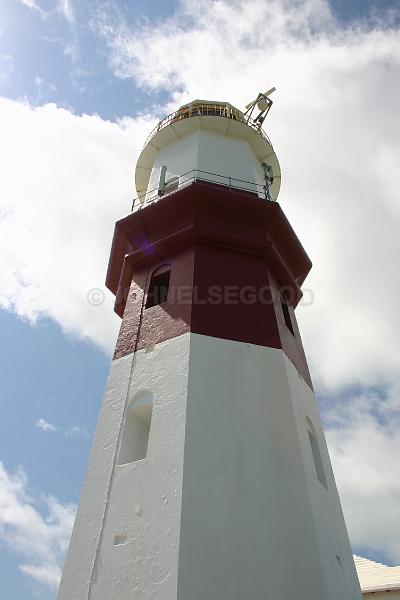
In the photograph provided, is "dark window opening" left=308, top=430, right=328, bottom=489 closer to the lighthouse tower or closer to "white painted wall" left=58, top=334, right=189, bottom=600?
the lighthouse tower

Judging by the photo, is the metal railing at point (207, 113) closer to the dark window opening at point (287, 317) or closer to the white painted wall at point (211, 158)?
the white painted wall at point (211, 158)

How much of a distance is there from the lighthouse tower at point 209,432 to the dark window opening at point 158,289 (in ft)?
0.12

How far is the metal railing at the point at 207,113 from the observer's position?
17500mm

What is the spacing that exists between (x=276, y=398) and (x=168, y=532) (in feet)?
11.0

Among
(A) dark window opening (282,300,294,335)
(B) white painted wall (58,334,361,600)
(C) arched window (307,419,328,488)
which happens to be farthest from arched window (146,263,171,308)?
(C) arched window (307,419,328,488)

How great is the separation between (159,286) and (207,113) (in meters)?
8.21

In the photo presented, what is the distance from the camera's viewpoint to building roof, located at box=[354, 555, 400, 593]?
1509 centimetres

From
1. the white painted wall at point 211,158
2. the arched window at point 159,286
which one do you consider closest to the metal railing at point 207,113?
the white painted wall at point 211,158

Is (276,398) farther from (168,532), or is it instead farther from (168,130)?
(168,130)

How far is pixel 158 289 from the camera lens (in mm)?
12500

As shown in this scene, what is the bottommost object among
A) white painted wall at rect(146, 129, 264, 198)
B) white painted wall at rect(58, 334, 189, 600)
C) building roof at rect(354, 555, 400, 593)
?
white painted wall at rect(58, 334, 189, 600)

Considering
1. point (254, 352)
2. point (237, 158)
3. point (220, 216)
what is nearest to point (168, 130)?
point (237, 158)

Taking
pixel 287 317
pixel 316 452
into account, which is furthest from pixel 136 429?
pixel 287 317

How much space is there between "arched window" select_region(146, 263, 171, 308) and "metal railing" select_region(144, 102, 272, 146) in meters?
7.19
